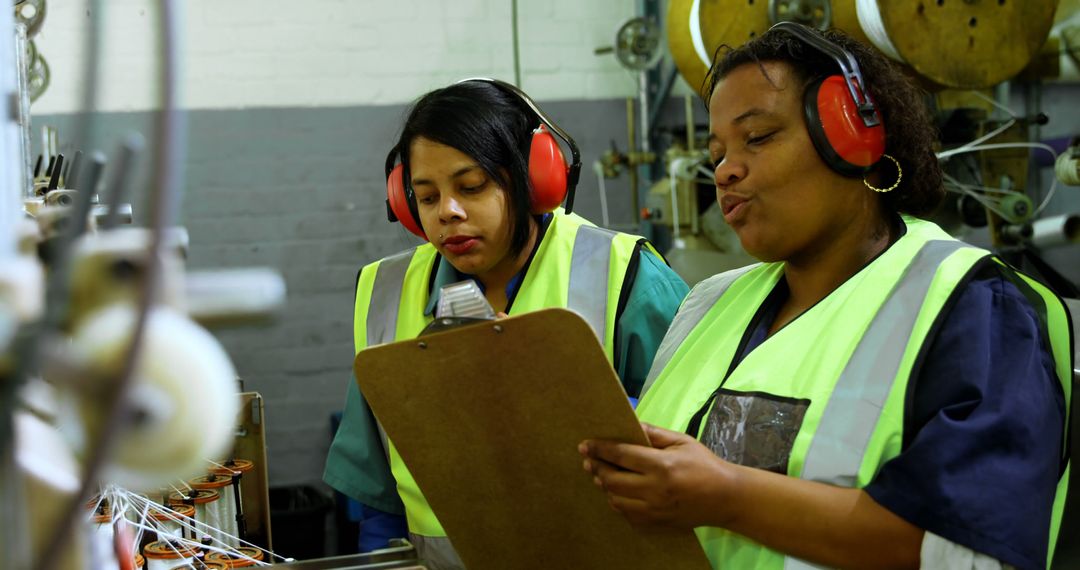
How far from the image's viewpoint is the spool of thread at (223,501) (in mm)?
1959

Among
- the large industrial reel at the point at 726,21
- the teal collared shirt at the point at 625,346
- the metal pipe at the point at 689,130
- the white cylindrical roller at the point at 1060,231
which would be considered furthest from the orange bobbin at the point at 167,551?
the metal pipe at the point at 689,130

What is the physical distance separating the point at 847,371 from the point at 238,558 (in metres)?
0.99

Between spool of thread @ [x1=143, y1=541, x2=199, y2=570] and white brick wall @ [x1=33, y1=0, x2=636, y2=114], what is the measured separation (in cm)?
270

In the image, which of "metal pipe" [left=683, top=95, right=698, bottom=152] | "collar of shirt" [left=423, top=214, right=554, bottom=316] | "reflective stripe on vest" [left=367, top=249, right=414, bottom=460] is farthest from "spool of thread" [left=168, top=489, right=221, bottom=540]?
"metal pipe" [left=683, top=95, right=698, bottom=152]

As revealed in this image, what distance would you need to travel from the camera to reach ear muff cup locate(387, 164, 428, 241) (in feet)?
5.71

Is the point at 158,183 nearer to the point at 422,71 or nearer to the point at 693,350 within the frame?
the point at 693,350

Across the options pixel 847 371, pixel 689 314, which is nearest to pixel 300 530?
pixel 689 314

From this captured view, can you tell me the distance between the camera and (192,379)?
0.52 meters

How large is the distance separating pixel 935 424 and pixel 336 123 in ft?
11.2

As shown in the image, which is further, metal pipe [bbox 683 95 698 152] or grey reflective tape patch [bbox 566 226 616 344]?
metal pipe [bbox 683 95 698 152]

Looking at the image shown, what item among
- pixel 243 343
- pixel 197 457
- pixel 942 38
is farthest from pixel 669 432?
pixel 243 343

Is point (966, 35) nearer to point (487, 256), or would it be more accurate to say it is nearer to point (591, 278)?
point (591, 278)

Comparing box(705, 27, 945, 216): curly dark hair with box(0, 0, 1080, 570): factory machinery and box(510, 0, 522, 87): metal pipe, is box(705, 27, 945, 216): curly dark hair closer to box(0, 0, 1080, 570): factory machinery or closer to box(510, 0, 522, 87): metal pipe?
box(0, 0, 1080, 570): factory machinery

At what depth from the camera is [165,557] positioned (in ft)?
4.93
